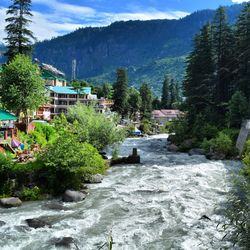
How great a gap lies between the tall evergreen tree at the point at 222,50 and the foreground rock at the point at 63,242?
156ft

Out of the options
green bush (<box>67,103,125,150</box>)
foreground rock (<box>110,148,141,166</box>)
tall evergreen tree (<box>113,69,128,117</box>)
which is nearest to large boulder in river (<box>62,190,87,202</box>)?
green bush (<box>67,103,125,150</box>)

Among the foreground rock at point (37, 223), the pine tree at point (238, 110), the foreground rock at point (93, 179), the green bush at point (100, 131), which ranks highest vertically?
the pine tree at point (238, 110)

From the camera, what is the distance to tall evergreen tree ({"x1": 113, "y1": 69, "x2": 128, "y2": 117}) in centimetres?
8806

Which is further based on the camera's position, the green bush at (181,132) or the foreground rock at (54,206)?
the green bush at (181,132)

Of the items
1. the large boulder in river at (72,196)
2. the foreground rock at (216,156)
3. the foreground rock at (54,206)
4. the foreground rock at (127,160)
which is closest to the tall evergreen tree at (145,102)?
the foreground rock at (216,156)

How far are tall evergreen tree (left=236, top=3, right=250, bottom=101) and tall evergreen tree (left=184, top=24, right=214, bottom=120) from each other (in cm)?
474

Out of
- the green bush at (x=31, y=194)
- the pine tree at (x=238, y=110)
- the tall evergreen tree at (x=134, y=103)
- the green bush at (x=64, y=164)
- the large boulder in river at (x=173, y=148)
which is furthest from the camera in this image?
the tall evergreen tree at (x=134, y=103)

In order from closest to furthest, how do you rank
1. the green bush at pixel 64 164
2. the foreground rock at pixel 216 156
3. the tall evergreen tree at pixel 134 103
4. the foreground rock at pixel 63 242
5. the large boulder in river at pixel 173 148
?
the foreground rock at pixel 63 242 → the green bush at pixel 64 164 → the foreground rock at pixel 216 156 → the large boulder in river at pixel 173 148 → the tall evergreen tree at pixel 134 103

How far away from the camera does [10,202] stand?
21.7 m

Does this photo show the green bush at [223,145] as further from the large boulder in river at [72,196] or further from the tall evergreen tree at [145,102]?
the tall evergreen tree at [145,102]

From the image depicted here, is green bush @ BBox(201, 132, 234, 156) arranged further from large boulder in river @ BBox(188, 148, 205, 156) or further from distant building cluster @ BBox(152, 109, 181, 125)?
distant building cluster @ BBox(152, 109, 181, 125)

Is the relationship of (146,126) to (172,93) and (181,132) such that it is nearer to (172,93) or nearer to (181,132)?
(181,132)

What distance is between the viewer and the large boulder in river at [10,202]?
70.5ft

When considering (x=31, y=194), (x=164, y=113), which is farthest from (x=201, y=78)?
(x=164, y=113)
